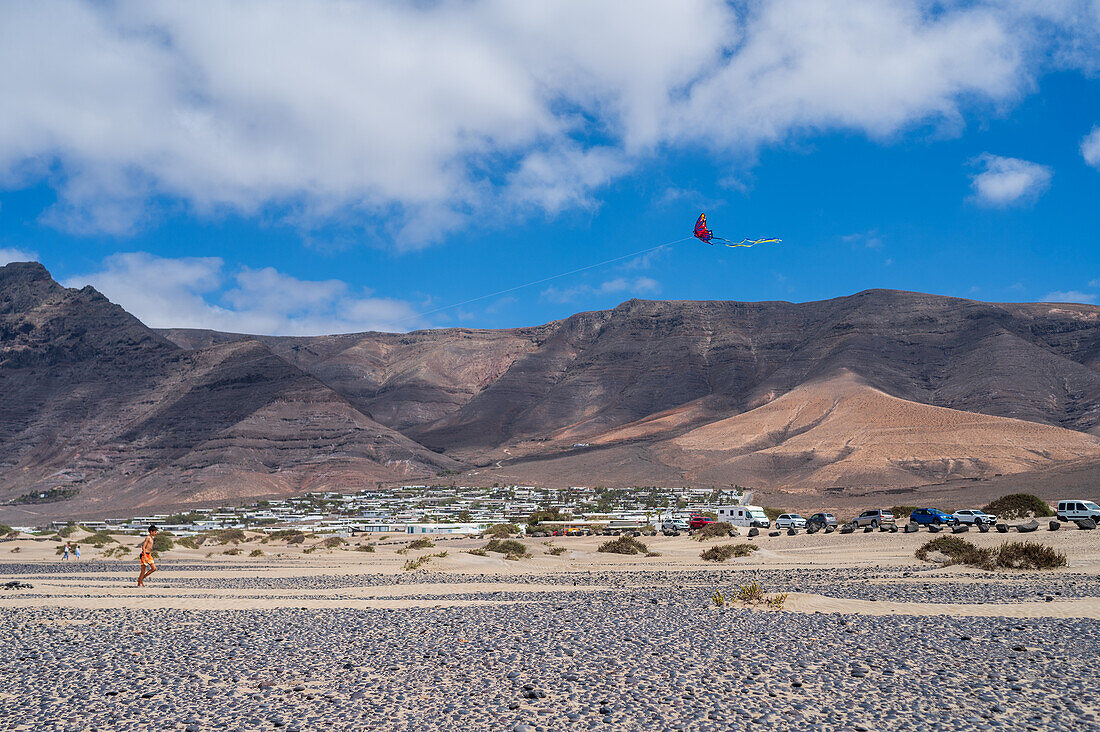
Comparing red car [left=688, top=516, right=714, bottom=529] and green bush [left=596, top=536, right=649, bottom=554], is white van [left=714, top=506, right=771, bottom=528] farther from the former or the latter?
green bush [left=596, top=536, right=649, bottom=554]

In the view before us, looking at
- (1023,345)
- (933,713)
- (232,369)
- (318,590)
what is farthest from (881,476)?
(232,369)

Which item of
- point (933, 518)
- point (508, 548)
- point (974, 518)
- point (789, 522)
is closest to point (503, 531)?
point (508, 548)

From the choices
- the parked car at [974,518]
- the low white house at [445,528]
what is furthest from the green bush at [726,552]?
the low white house at [445,528]

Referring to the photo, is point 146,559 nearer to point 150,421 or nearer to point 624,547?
point 624,547

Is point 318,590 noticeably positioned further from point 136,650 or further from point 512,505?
point 512,505

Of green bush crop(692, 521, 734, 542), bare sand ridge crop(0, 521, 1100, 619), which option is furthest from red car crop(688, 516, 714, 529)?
bare sand ridge crop(0, 521, 1100, 619)
